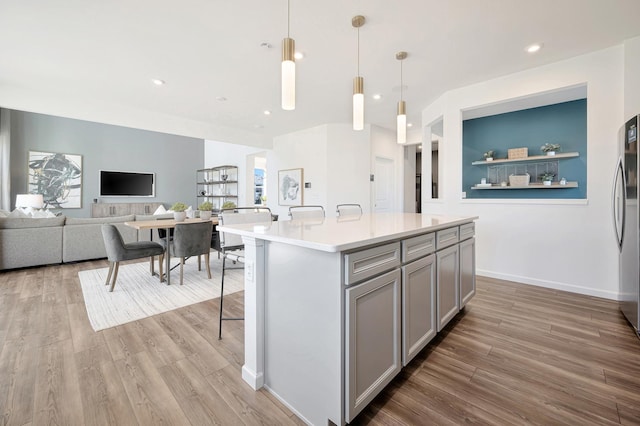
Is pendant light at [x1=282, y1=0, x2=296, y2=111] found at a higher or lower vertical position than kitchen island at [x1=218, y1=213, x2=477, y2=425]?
higher

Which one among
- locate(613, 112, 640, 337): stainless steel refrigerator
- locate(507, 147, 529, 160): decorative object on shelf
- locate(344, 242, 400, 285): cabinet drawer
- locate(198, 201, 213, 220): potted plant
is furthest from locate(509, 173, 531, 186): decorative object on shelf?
locate(198, 201, 213, 220): potted plant

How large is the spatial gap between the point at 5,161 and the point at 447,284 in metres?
9.03

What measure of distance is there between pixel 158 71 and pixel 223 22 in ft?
4.91

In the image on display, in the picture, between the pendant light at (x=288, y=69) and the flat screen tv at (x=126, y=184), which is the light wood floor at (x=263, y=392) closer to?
the pendant light at (x=288, y=69)

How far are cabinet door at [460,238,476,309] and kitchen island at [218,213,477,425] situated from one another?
0.71 metres

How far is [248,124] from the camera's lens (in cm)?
586

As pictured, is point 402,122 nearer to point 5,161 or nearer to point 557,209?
point 557,209

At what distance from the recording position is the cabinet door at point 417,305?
5.08ft

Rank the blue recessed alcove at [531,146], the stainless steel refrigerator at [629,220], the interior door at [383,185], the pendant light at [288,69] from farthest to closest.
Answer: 1. the interior door at [383,185]
2. the blue recessed alcove at [531,146]
3. the stainless steel refrigerator at [629,220]
4. the pendant light at [288,69]

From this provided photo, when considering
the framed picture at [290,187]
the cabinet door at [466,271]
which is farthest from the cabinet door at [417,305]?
the framed picture at [290,187]

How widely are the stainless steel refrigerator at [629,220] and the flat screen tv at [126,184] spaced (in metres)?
10.4

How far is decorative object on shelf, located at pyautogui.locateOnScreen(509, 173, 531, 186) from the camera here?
13.1ft

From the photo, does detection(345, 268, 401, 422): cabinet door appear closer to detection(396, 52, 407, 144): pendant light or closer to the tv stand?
detection(396, 52, 407, 144): pendant light

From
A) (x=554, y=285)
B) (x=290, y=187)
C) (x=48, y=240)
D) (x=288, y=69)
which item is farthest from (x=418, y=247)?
(x=48, y=240)
